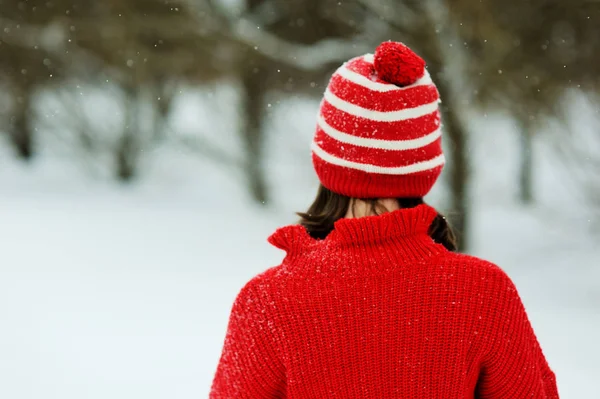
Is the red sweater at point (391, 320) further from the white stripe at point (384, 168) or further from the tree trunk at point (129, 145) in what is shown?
the tree trunk at point (129, 145)

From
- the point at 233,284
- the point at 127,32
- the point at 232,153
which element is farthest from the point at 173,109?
the point at 233,284

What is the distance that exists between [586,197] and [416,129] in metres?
4.90

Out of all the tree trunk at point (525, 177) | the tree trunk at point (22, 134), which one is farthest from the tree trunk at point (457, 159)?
the tree trunk at point (22, 134)

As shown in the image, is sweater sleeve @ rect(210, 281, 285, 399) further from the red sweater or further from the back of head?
the back of head

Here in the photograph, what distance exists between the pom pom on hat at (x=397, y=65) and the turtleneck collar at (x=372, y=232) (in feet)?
0.89

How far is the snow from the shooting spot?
453 cm

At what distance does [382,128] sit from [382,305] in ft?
1.22

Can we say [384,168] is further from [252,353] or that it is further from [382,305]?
[252,353]

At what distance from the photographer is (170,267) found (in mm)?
7418

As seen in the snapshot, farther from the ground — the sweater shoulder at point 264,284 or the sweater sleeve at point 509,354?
the sweater shoulder at point 264,284

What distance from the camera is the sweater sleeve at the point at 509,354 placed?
123 centimetres

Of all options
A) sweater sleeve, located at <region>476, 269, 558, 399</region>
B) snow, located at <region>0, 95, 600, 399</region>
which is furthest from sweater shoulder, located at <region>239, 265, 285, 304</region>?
snow, located at <region>0, 95, 600, 399</region>

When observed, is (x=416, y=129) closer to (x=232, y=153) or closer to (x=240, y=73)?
(x=240, y=73)

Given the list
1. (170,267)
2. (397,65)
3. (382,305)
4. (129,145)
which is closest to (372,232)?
(382,305)
